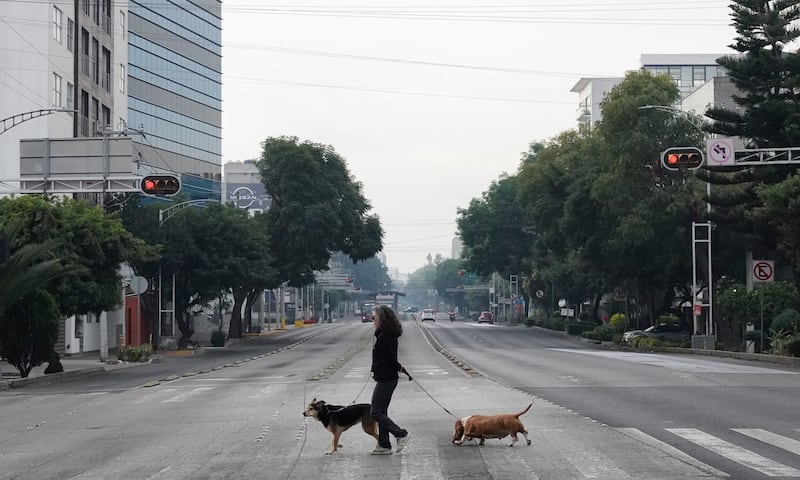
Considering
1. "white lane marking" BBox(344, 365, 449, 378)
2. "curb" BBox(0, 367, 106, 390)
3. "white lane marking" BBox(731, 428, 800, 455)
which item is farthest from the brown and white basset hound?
"curb" BBox(0, 367, 106, 390)

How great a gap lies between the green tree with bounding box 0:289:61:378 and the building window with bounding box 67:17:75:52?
29874 mm

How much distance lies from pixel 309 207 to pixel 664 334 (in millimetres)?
27646

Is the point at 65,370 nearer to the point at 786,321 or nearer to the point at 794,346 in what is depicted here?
the point at 794,346

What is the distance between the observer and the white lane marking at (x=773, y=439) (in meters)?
13.6

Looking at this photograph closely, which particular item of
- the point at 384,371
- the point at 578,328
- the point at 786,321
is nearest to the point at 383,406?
the point at 384,371

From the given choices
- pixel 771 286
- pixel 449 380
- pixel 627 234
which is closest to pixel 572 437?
pixel 449 380

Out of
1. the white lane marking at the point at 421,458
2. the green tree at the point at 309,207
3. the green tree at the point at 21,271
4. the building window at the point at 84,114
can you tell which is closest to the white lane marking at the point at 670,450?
the white lane marking at the point at 421,458

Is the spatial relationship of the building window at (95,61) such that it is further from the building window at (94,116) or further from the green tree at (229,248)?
the green tree at (229,248)

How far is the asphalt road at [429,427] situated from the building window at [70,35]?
3395 cm

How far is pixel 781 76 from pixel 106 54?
41.8 m

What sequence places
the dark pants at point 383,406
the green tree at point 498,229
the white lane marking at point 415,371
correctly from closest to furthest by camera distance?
the dark pants at point 383,406, the white lane marking at point 415,371, the green tree at point 498,229

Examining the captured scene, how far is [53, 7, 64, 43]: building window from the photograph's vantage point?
5888cm

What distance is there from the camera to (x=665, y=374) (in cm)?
2938

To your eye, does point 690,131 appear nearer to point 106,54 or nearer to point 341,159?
point 341,159
